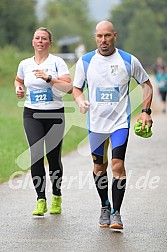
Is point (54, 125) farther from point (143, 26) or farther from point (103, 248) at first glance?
point (143, 26)

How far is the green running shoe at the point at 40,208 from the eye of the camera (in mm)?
9586

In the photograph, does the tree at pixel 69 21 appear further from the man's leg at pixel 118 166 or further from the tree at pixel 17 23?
the man's leg at pixel 118 166

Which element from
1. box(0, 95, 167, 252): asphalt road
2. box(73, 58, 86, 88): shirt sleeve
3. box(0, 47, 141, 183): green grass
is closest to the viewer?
box(0, 95, 167, 252): asphalt road

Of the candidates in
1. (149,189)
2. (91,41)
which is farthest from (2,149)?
(91,41)

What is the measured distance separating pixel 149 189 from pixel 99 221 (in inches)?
112

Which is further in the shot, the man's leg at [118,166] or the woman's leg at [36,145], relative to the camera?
the woman's leg at [36,145]

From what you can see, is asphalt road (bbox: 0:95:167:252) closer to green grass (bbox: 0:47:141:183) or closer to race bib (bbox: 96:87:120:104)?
green grass (bbox: 0:47:141:183)

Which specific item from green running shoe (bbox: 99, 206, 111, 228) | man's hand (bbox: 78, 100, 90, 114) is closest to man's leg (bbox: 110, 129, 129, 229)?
green running shoe (bbox: 99, 206, 111, 228)

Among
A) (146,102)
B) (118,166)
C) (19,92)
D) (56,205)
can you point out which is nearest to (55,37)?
(56,205)

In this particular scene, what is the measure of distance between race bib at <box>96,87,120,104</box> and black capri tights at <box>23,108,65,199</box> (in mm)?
953

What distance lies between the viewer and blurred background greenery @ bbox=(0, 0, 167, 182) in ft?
62.7

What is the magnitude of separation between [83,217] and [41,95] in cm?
141

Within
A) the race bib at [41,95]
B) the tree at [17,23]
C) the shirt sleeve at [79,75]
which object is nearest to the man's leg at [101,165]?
the shirt sleeve at [79,75]

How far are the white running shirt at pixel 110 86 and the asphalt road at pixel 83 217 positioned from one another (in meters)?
1.08
